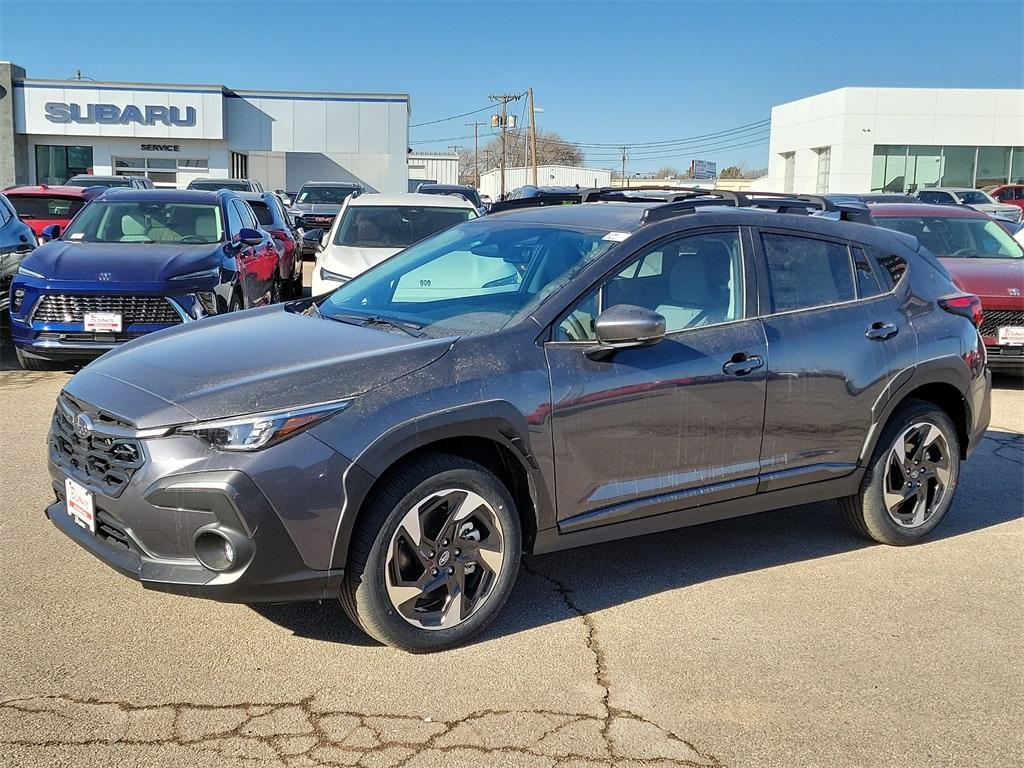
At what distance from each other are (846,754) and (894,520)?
225cm

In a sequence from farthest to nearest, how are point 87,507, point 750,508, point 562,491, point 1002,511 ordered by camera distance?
point 1002,511
point 750,508
point 562,491
point 87,507

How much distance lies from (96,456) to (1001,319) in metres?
8.48

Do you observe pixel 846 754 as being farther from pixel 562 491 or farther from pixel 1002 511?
pixel 1002 511

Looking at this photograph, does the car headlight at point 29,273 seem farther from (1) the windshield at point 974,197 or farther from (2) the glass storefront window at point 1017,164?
(2) the glass storefront window at point 1017,164

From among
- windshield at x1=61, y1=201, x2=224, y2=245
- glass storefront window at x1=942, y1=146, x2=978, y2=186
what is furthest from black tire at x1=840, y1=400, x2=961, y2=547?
glass storefront window at x1=942, y1=146, x2=978, y2=186

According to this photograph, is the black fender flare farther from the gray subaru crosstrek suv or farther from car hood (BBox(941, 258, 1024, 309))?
car hood (BBox(941, 258, 1024, 309))

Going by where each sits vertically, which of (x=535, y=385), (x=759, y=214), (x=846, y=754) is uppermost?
(x=759, y=214)

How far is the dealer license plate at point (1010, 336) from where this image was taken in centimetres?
969

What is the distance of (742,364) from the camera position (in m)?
4.68

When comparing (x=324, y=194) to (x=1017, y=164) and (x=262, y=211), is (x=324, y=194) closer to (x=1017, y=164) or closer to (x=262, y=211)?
(x=262, y=211)

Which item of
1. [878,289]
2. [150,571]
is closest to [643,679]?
[150,571]

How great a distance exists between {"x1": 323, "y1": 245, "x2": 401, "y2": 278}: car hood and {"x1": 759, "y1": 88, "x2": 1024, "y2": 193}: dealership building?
39.9 metres

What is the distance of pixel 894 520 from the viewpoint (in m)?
5.42

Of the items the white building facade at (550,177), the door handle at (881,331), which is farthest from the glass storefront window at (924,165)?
the door handle at (881,331)
